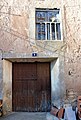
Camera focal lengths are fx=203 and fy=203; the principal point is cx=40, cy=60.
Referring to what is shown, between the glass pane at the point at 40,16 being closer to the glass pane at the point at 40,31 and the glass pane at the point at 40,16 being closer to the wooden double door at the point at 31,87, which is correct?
the glass pane at the point at 40,31

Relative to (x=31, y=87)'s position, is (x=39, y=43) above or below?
above

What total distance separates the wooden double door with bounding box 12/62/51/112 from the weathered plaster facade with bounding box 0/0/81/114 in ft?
1.78

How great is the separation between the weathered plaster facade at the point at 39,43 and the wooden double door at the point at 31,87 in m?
0.54

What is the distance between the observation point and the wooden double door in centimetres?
896

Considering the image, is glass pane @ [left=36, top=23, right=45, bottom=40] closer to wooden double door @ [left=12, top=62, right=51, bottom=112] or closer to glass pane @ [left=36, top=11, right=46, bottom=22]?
glass pane @ [left=36, top=11, right=46, bottom=22]

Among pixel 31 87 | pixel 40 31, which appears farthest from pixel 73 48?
pixel 31 87

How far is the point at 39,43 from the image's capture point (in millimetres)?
8328

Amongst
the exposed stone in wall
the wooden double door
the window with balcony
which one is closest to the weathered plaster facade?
the exposed stone in wall

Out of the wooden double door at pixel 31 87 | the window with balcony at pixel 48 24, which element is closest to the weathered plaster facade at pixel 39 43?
the window with balcony at pixel 48 24

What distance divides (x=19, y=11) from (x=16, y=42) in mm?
1296

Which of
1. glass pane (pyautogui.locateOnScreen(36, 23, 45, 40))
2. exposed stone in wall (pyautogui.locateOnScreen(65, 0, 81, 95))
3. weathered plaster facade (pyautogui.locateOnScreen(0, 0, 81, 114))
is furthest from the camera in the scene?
glass pane (pyautogui.locateOnScreen(36, 23, 45, 40))

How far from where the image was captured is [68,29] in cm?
845

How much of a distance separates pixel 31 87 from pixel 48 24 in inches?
112

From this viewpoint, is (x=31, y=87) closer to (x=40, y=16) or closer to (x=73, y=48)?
(x=73, y=48)
